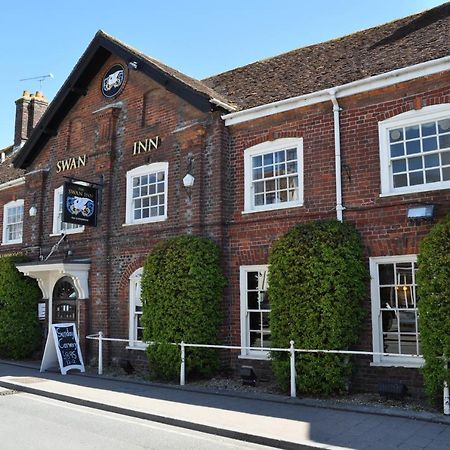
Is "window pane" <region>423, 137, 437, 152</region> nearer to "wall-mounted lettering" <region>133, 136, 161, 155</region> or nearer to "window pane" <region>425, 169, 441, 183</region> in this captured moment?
"window pane" <region>425, 169, 441, 183</region>

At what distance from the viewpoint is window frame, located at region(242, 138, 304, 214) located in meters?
11.3

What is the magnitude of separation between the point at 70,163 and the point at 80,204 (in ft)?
7.96

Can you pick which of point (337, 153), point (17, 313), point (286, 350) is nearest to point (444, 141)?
point (337, 153)

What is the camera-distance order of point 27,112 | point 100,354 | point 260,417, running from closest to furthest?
1. point 260,417
2. point 100,354
3. point 27,112

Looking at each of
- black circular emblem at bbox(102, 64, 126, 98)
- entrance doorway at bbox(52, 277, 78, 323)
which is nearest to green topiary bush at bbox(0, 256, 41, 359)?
entrance doorway at bbox(52, 277, 78, 323)

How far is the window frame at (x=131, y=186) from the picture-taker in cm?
1330

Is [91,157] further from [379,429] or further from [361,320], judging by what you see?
[379,429]

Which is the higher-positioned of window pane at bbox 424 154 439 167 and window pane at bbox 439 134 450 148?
window pane at bbox 439 134 450 148

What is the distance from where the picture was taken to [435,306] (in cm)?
842

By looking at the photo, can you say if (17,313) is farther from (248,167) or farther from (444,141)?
(444,141)

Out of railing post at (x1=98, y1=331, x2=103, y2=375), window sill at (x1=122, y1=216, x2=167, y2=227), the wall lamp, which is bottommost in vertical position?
railing post at (x1=98, y1=331, x2=103, y2=375)

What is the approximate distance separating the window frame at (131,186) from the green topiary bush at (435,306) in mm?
6682

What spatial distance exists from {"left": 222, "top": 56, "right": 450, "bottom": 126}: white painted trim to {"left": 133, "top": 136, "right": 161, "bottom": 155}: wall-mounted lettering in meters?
2.18

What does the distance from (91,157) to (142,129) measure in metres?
2.10
